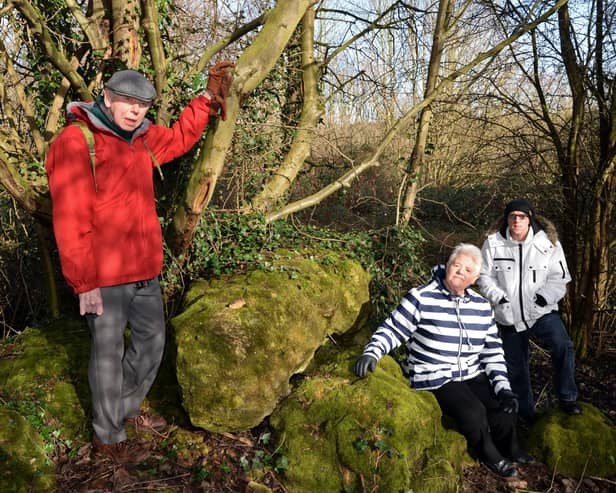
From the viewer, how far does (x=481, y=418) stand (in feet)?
10.7

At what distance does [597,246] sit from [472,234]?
4.44m

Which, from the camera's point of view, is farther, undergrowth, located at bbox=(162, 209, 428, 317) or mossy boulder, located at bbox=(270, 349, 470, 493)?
undergrowth, located at bbox=(162, 209, 428, 317)

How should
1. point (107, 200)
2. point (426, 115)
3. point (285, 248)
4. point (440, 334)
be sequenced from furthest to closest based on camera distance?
point (426, 115), point (285, 248), point (440, 334), point (107, 200)

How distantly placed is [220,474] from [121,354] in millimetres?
1033

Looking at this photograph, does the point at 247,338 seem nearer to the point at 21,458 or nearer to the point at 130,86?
the point at 21,458

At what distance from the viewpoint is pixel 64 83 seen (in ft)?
13.3

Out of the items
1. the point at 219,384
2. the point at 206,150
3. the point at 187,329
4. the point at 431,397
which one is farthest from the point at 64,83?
the point at 431,397

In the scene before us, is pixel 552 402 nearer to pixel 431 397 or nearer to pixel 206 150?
pixel 431 397

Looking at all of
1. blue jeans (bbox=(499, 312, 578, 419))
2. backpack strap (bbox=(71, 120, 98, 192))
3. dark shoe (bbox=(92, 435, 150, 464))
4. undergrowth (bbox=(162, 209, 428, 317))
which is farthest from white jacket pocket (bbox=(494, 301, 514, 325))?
backpack strap (bbox=(71, 120, 98, 192))

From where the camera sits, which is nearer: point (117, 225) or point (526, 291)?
point (117, 225)

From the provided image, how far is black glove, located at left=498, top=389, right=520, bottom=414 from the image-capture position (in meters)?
3.28

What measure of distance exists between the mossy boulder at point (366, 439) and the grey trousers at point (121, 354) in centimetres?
100

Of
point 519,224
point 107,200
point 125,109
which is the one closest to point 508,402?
point 519,224

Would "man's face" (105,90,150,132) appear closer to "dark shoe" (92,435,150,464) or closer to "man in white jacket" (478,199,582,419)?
"dark shoe" (92,435,150,464)
